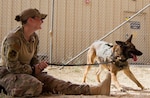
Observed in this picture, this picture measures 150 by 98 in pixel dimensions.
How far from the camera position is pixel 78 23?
13609mm

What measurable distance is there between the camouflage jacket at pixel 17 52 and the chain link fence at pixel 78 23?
25.1ft

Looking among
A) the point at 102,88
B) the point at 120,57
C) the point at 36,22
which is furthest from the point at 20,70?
the point at 120,57

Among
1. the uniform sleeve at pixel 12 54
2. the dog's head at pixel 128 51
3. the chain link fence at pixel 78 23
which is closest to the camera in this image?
the uniform sleeve at pixel 12 54

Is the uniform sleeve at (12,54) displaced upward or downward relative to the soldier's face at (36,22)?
downward

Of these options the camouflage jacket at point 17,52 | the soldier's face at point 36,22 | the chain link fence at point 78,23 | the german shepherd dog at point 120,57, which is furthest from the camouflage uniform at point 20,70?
the chain link fence at point 78,23

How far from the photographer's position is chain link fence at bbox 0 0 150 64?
12727 mm

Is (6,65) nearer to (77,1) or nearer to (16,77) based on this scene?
(16,77)

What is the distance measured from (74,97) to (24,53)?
3.12 ft

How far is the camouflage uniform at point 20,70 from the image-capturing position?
4.22m

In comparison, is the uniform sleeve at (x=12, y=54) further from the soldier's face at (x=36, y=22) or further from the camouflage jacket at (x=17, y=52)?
the soldier's face at (x=36, y=22)

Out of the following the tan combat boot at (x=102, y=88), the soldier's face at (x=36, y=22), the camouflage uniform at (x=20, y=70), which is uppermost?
the soldier's face at (x=36, y=22)

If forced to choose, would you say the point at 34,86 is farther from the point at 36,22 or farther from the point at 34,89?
the point at 36,22

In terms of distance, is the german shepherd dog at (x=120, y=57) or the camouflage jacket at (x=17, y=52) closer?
the camouflage jacket at (x=17, y=52)

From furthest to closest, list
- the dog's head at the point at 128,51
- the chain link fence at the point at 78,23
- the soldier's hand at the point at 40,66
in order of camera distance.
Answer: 1. the chain link fence at the point at 78,23
2. the dog's head at the point at 128,51
3. the soldier's hand at the point at 40,66
